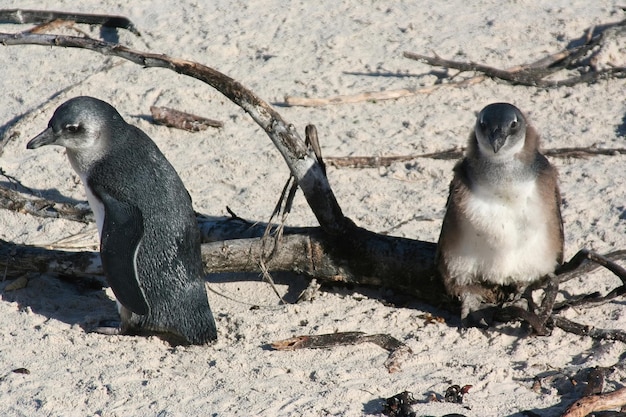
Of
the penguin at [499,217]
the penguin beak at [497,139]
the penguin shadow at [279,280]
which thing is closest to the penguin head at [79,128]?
the penguin shadow at [279,280]

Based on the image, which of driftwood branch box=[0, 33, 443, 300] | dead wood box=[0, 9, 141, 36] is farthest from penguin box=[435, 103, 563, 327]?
dead wood box=[0, 9, 141, 36]

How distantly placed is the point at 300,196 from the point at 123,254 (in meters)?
1.53

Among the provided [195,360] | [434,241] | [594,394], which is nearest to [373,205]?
[434,241]

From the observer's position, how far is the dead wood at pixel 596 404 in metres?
3.18

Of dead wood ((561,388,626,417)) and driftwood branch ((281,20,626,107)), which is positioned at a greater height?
driftwood branch ((281,20,626,107))

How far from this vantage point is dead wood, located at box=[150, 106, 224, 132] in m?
5.70

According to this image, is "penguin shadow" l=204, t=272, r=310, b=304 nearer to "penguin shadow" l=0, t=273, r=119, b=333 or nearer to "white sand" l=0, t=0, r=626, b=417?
"white sand" l=0, t=0, r=626, b=417

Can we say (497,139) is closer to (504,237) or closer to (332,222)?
(504,237)

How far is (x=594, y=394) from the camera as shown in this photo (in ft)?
10.6

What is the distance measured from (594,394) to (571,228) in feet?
5.05

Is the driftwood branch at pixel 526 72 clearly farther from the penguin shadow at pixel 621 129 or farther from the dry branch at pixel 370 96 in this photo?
the penguin shadow at pixel 621 129

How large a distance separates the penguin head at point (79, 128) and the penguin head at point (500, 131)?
1553 millimetres

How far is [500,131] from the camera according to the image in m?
3.65

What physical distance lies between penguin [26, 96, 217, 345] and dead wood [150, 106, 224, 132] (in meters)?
1.63
